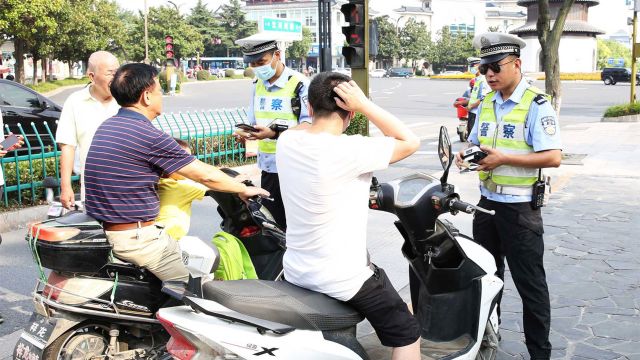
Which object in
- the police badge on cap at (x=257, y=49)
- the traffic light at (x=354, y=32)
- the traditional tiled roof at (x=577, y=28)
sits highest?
the traditional tiled roof at (x=577, y=28)

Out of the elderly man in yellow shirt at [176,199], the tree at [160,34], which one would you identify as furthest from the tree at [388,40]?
the elderly man in yellow shirt at [176,199]

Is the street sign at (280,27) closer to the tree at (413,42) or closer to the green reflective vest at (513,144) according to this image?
the green reflective vest at (513,144)

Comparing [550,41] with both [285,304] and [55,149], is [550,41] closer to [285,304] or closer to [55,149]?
[55,149]

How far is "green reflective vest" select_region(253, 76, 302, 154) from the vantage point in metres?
5.20

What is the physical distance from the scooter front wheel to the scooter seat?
1.07m

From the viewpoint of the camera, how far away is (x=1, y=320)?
470 cm

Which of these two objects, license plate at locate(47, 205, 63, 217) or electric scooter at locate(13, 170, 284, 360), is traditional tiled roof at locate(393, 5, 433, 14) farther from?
electric scooter at locate(13, 170, 284, 360)

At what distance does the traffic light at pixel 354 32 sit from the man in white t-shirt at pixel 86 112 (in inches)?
185

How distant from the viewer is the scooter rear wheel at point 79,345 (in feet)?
10.4

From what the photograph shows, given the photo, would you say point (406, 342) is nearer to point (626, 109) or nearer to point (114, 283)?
point (114, 283)

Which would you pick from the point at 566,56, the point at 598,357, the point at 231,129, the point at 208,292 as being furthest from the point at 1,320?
the point at 566,56

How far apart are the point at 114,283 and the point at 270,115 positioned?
227cm

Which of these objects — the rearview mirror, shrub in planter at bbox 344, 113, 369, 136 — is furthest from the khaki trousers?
shrub in planter at bbox 344, 113, 369, 136

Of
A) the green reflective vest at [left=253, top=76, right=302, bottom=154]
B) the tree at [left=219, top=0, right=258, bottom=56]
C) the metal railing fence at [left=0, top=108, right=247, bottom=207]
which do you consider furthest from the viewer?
the tree at [left=219, top=0, right=258, bottom=56]
